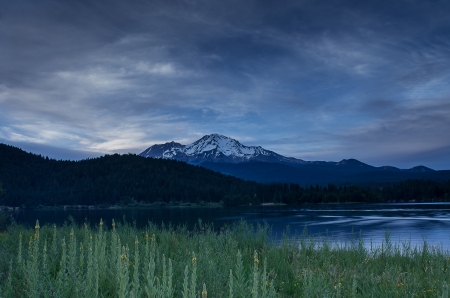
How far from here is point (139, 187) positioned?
133m

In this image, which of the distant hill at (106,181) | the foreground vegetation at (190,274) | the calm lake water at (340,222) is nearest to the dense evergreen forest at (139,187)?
the distant hill at (106,181)

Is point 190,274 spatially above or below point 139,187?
below

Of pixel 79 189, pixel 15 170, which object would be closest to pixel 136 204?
pixel 79 189

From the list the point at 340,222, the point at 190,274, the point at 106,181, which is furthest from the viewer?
the point at 106,181

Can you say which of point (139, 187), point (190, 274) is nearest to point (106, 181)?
point (139, 187)

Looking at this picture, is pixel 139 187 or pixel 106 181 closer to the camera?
pixel 139 187

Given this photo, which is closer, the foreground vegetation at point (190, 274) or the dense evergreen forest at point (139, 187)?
the foreground vegetation at point (190, 274)

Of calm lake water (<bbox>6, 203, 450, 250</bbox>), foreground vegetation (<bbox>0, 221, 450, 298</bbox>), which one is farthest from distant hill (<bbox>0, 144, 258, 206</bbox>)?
foreground vegetation (<bbox>0, 221, 450, 298</bbox>)

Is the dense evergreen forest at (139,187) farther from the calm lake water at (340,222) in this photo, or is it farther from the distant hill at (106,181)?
the calm lake water at (340,222)

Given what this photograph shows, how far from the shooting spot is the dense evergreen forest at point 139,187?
12139 centimetres

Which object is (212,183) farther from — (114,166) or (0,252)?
(0,252)

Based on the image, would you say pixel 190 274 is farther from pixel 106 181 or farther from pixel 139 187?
pixel 106 181

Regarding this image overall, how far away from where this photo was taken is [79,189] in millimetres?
130875

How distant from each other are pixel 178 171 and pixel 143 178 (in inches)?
786
